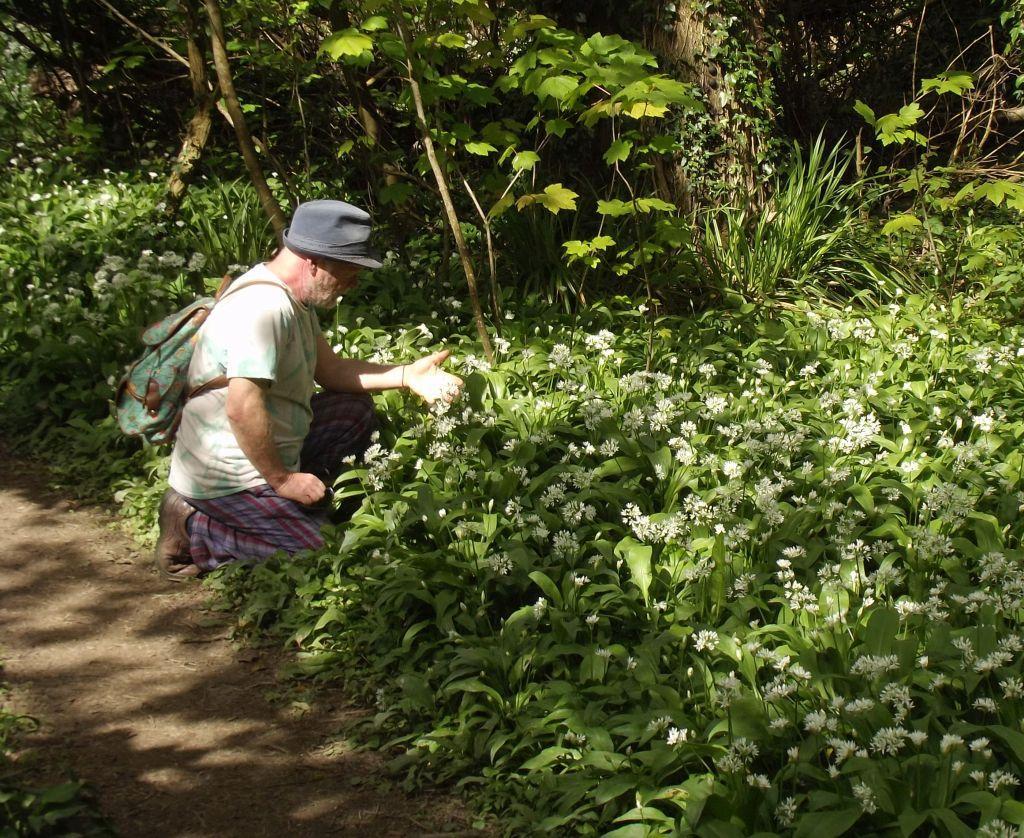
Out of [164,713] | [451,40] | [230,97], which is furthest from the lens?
[230,97]

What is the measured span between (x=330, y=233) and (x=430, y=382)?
0.85m

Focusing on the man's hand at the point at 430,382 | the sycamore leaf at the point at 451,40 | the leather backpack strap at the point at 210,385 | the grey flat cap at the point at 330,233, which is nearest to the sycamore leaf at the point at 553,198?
the sycamore leaf at the point at 451,40

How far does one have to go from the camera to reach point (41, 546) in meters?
4.66

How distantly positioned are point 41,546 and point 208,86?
14.7ft

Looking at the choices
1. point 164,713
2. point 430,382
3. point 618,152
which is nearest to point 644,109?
point 618,152

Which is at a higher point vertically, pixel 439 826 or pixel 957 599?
pixel 957 599

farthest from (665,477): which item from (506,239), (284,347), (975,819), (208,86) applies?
(208,86)

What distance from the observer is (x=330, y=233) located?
4137mm

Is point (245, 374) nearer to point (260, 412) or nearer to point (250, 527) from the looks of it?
point (260, 412)

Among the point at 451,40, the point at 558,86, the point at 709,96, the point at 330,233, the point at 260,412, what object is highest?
the point at 451,40

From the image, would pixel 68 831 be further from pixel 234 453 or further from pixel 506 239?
pixel 506 239

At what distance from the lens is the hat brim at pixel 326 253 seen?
4.14 meters

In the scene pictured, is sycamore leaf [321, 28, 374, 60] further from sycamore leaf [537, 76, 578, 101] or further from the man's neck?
the man's neck

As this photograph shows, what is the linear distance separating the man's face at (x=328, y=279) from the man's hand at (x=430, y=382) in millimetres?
558
